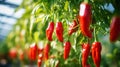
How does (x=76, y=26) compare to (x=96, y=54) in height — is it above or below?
above

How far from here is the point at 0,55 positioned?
447 inches

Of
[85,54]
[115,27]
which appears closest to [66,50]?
[85,54]

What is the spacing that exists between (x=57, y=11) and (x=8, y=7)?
3.92 metres

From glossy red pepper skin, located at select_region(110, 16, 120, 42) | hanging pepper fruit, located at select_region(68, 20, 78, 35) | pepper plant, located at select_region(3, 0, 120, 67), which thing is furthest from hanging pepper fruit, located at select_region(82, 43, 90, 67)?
glossy red pepper skin, located at select_region(110, 16, 120, 42)

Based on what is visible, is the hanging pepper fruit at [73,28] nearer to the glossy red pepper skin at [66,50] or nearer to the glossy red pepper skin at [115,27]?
the glossy red pepper skin at [66,50]

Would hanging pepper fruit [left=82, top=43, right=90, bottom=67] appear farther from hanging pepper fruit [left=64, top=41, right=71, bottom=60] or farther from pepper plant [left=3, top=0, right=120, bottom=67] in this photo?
hanging pepper fruit [left=64, top=41, right=71, bottom=60]

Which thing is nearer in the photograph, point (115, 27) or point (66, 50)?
point (115, 27)

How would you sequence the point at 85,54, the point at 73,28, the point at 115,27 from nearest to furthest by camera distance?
the point at 115,27 < the point at 85,54 < the point at 73,28

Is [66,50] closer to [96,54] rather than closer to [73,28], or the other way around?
[73,28]

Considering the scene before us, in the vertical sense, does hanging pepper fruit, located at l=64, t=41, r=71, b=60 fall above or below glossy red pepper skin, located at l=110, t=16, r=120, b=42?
below

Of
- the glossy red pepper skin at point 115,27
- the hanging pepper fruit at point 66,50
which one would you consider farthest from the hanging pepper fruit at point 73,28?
the glossy red pepper skin at point 115,27

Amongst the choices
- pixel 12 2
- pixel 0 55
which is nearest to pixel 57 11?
pixel 12 2

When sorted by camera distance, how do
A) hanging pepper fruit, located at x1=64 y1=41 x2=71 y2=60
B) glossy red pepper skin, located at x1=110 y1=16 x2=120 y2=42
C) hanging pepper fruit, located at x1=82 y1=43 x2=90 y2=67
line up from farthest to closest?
hanging pepper fruit, located at x1=64 y1=41 x2=71 y2=60, hanging pepper fruit, located at x1=82 y1=43 x2=90 y2=67, glossy red pepper skin, located at x1=110 y1=16 x2=120 y2=42

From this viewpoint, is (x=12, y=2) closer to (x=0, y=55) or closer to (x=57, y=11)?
(x=57, y=11)
